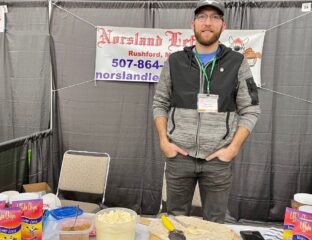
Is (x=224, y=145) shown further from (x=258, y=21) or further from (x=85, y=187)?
(x=258, y=21)

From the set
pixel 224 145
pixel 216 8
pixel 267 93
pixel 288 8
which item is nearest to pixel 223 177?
pixel 224 145

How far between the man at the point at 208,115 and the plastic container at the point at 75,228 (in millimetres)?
640

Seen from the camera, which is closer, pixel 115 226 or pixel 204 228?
pixel 115 226

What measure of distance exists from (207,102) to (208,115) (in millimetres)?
64

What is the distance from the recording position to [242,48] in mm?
2615

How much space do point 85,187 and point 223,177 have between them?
117 centimetres

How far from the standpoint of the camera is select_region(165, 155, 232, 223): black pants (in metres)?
1.51

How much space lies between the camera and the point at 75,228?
3.18 ft

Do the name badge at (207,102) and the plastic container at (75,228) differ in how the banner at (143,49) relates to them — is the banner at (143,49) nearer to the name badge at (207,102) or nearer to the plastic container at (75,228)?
the name badge at (207,102)

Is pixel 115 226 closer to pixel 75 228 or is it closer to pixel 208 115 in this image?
pixel 75 228

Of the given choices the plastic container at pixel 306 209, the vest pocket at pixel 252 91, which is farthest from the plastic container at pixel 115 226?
the vest pocket at pixel 252 91

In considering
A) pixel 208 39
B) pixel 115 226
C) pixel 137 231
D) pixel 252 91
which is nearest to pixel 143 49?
pixel 208 39

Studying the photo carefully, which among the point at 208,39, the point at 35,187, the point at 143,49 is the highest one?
the point at 143,49

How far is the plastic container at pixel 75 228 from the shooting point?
36.9 inches
